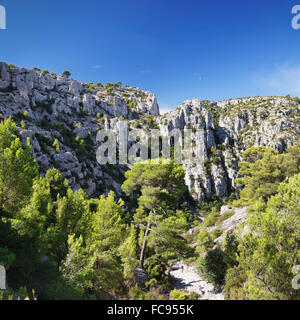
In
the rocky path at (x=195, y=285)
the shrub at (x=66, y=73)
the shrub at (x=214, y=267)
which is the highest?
the shrub at (x=66, y=73)

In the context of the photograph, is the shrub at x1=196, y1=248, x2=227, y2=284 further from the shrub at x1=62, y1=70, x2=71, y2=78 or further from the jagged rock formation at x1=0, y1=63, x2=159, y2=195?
the shrub at x1=62, y1=70, x2=71, y2=78

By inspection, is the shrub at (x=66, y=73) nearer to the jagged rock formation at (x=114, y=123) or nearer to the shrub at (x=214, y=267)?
the jagged rock formation at (x=114, y=123)

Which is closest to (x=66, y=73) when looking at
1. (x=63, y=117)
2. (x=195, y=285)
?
(x=63, y=117)

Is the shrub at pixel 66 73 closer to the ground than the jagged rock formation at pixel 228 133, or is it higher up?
higher up

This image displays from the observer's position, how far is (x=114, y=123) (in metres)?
92.2

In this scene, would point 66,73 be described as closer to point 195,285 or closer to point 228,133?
point 228,133

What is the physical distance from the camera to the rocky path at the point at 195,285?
1477cm

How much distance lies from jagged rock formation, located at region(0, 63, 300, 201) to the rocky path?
34406 millimetres

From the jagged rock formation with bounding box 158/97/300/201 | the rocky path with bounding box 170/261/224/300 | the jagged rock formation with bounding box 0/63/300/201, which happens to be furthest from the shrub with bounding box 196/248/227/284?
the jagged rock formation with bounding box 158/97/300/201

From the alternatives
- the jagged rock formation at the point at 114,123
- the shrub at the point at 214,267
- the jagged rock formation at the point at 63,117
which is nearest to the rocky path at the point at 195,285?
the shrub at the point at 214,267

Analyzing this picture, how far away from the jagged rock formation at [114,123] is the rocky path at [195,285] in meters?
34.4

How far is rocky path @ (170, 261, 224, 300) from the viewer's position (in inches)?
582

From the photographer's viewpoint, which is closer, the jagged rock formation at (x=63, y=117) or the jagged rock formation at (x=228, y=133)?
the jagged rock formation at (x=63, y=117)
